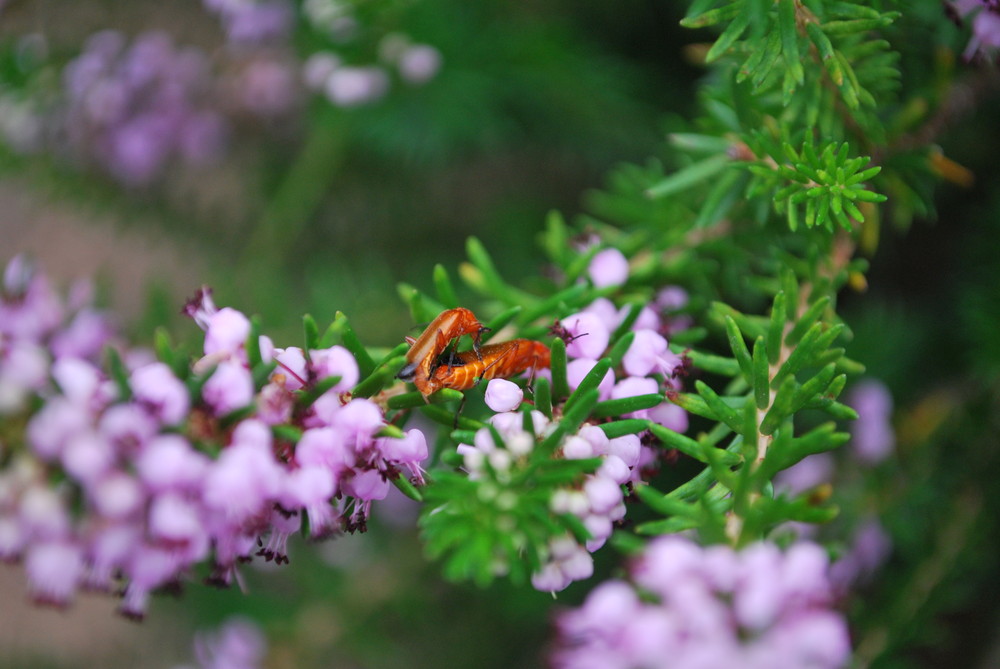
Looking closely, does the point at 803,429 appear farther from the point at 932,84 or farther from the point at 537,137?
the point at 537,137

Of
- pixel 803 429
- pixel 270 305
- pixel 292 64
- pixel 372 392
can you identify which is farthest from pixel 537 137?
pixel 372 392

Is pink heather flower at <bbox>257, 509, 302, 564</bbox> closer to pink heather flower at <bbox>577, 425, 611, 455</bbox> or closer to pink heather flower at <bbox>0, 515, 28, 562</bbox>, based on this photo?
pink heather flower at <bbox>0, 515, 28, 562</bbox>

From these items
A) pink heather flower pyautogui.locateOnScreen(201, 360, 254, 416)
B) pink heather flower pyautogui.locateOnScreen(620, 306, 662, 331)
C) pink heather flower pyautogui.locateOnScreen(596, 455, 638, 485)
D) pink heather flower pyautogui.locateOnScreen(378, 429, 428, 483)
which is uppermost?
pink heather flower pyautogui.locateOnScreen(201, 360, 254, 416)

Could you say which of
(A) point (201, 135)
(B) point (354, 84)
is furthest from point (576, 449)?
(A) point (201, 135)

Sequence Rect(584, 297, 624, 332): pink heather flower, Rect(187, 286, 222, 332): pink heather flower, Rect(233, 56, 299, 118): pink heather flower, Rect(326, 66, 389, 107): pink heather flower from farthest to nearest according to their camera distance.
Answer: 1. Rect(233, 56, 299, 118): pink heather flower
2. Rect(326, 66, 389, 107): pink heather flower
3. Rect(584, 297, 624, 332): pink heather flower
4. Rect(187, 286, 222, 332): pink heather flower

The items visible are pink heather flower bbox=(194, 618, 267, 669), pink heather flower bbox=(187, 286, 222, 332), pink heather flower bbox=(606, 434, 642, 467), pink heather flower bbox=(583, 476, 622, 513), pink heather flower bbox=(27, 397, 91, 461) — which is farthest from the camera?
pink heather flower bbox=(194, 618, 267, 669)

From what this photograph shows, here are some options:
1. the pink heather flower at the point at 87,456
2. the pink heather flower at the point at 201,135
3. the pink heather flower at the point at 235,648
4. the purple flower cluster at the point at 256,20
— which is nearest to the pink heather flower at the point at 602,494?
the pink heather flower at the point at 87,456

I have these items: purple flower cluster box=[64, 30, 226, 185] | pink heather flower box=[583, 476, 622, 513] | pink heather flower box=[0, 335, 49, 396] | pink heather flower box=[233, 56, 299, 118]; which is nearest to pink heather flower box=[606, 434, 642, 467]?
pink heather flower box=[583, 476, 622, 513]
